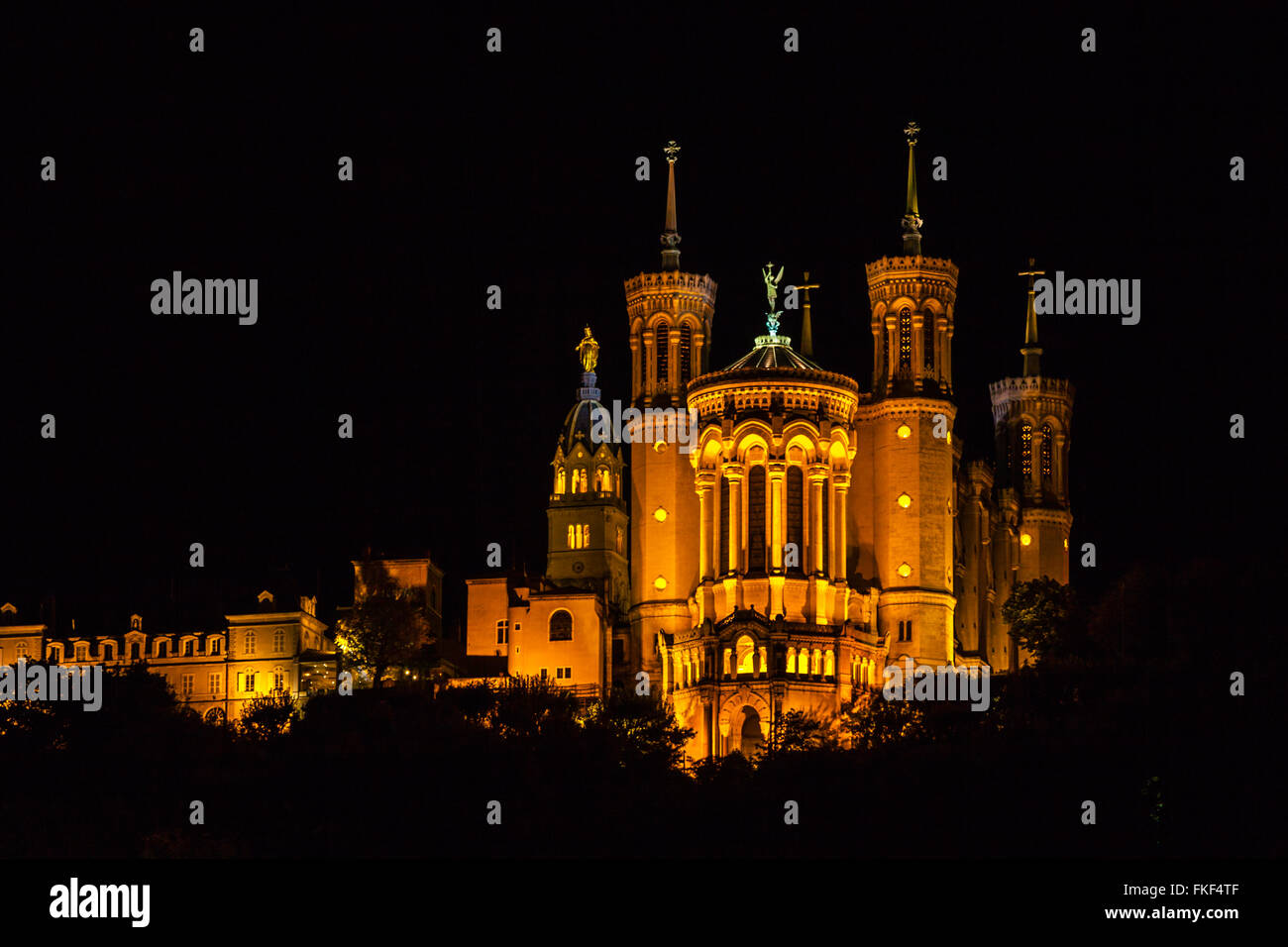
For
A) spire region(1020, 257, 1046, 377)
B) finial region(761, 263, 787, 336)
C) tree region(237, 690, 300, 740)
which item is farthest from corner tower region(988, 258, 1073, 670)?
tree region(237, 690, 300, 740)

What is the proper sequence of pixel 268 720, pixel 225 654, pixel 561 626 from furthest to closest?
pixel 225 654
pixel 561 626
pixel 268 720

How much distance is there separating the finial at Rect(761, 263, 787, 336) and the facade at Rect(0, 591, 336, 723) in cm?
3013

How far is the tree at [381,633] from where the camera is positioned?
144875mm

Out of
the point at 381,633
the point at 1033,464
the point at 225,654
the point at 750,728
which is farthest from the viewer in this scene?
the point at 1033,464

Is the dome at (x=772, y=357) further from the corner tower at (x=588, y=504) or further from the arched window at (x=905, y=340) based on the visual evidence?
the corner tower at (x=588, y=504)

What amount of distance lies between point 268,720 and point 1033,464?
55.1 m

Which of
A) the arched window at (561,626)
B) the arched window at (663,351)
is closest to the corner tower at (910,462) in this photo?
the arched window at (663,351)

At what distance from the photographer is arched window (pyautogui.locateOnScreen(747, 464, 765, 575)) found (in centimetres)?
13800

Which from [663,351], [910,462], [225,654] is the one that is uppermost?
[663,351]

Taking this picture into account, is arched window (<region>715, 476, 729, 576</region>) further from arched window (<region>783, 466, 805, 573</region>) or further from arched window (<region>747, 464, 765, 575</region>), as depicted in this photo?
arched window (<region>783, 466, 805, 573</region>)

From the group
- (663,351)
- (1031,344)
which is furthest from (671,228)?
(1031,344)

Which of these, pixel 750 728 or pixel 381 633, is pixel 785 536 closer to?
pixel 750 728

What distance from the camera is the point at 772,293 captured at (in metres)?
145

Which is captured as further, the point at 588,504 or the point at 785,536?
the point at 588,504
